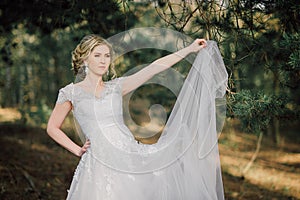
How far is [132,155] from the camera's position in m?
2.58

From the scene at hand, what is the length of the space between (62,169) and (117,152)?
15.0 ft

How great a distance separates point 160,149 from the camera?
2574 millimetres

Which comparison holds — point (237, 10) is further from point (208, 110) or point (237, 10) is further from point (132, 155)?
point (132, 155)

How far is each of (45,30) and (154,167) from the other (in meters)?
2.93

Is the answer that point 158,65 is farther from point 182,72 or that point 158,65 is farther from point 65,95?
point 182,72

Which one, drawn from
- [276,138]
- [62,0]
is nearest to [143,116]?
[276,138]

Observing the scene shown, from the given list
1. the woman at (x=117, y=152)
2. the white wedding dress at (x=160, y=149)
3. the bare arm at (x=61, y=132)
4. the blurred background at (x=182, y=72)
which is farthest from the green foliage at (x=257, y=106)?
the bare arm at (x=61, y=132)

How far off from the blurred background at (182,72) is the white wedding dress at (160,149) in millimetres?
286

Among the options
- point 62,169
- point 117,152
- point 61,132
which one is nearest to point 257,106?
point 117,152

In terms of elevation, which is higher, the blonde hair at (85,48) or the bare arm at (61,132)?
the blonde hair at (85,48)

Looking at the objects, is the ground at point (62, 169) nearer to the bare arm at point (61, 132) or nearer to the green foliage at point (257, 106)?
the bare arm at point (61, 132)

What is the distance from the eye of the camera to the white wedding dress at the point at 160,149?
97.4 inches

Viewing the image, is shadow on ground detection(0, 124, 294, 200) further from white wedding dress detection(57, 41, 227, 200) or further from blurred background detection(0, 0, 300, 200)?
white wedding dress detection(57, 41, 227, 200)

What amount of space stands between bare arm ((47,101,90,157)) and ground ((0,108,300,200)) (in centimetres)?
264
